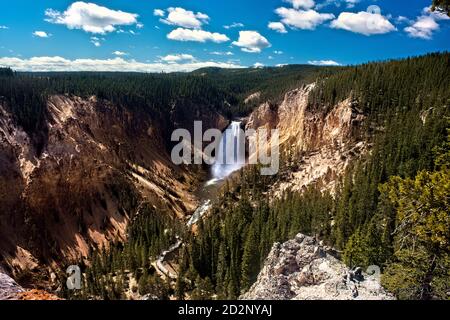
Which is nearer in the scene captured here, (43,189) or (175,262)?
(175,262)

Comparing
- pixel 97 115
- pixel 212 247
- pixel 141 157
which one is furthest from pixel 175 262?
pixel 97 115

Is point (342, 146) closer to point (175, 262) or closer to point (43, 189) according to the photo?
point (175, 262)

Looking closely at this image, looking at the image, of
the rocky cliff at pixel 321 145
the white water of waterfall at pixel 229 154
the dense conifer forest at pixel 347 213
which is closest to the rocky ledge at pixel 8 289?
the dense conifer forest at pixel 347 213

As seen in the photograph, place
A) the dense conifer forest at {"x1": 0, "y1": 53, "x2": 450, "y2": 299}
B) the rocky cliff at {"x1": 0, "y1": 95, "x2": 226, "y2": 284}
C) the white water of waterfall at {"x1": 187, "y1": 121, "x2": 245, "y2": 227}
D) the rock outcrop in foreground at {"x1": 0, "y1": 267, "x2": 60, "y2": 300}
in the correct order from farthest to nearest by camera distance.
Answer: the white water of waterfall at {"x1": 187, "y1": 121, "x2": 245, "y2": 227}, the rocky cliff at {"x1": 0, "y1": 95, "x2": 226, "y2": 284}, the dense conifer forest at {"x1": 0, "y1": 53, "x2": 450, "y2": 299}, the rock outcrop in foreground at {"x1": 0, "y1": 267, "x2": 60, "y2": 300}

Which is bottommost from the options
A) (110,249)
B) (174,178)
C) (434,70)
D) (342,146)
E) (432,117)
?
(110,249)

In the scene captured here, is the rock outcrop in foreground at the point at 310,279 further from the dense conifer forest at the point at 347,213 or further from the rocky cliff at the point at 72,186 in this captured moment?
the rocky cliff at the point at 72,186

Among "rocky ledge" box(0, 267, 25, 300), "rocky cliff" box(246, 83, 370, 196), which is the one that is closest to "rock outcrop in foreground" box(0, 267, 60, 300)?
"rocky ledge" box(0, 267, 25, 300)

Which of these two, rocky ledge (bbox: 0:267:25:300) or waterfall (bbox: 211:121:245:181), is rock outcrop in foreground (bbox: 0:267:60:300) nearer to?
rocky ledge (bbox: 0:267:25:300)
